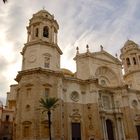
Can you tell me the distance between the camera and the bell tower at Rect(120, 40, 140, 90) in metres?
46.3

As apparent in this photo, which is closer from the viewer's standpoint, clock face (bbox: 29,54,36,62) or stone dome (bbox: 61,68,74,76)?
clock face (bbox: 29,54,36,62)

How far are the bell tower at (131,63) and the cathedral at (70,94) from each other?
2622 millimetres

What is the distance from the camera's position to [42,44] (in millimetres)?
34625

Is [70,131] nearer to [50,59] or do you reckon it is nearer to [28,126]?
[28,126]

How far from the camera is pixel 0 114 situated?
45.9 m

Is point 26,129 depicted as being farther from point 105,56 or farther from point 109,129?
point 105,56

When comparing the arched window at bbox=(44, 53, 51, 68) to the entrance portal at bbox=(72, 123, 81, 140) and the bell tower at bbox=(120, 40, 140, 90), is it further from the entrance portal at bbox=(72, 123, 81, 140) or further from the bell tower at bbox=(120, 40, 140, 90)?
the bell tower at bbox=(120, 40, 140, 90)

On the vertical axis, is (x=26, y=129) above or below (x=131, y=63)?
below

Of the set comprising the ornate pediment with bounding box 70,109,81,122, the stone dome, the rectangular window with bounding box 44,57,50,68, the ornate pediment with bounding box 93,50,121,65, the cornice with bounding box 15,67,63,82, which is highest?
the ornate pediment with bounding box 93,50,121,65

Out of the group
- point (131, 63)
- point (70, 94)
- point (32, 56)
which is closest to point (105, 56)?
point (131, 63)

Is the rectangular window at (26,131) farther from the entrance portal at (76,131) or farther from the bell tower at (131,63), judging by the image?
the bell tower at (131,63)

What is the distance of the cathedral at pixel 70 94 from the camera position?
1169 inches

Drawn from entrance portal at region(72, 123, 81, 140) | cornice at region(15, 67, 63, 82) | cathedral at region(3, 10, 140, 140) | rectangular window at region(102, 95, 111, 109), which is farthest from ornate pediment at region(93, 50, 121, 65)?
entrance portal at region(72, 123, 81, 140)

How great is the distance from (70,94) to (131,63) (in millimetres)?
19165
